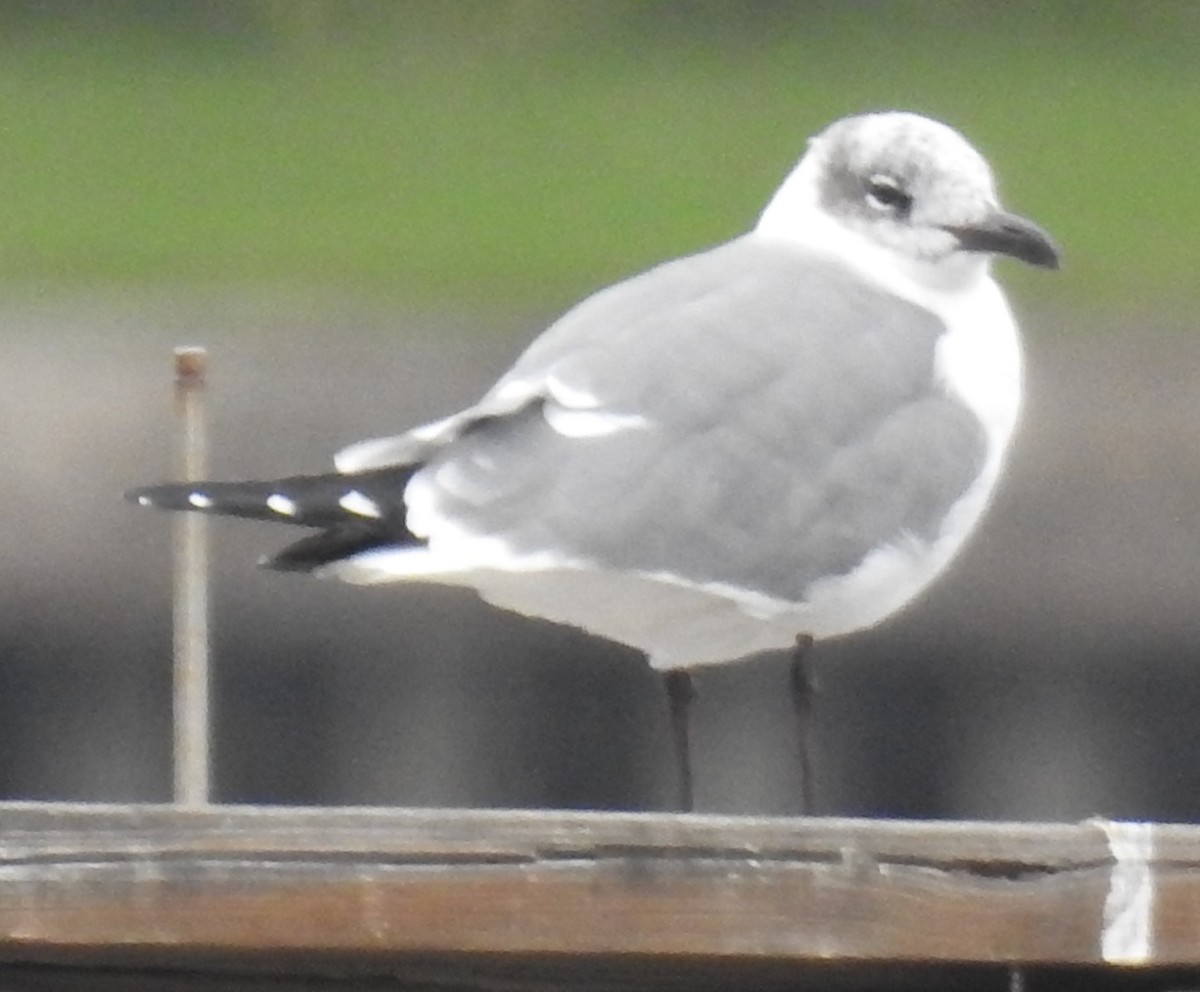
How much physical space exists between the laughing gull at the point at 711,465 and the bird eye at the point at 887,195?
0.34 ft

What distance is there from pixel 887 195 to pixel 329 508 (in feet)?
2.87

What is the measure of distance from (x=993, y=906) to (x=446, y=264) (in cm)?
512

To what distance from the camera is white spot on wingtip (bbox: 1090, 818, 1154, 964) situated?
1.79 m

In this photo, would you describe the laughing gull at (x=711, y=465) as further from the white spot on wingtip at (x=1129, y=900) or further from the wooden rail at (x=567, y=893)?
the white spot on wingtip at (x=1129, y=900)

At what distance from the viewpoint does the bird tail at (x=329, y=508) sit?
7.16ft

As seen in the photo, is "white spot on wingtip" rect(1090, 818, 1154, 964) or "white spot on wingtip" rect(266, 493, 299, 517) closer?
"white spot on wingtip" rect(1090, 818, 1154, 964)

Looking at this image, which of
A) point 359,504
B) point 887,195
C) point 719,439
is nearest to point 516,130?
point 887,195

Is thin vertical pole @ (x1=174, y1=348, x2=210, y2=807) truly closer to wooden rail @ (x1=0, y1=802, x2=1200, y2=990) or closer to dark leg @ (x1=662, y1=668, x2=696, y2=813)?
wooden rail @ (x1=0, y1=802, x2=1200, y2=990)

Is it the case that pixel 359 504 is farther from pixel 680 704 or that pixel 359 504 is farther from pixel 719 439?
pixel 680 704

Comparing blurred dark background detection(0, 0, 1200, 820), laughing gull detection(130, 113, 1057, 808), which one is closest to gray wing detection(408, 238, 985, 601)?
laughing gull detection(130, 113, 1057, 808)

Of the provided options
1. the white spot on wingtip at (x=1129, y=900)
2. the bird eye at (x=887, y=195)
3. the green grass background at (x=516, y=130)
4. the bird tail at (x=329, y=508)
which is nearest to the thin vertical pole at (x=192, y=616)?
the bird tail at (x=329, y=508)

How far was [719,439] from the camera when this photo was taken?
2.63 m

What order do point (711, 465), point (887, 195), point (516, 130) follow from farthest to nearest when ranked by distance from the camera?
point (516, 130) → point (887, 195) → point (711, 465)

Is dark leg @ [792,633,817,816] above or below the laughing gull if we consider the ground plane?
below
